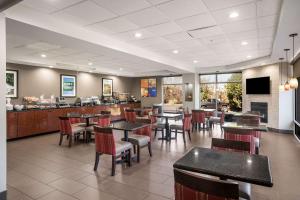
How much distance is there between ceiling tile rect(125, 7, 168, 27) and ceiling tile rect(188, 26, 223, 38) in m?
0.98

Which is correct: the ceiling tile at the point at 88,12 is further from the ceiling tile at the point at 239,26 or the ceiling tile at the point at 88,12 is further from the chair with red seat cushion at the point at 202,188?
the chair with red seat cushion at the point at 202,188

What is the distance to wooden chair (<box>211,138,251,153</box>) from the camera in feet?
8.20

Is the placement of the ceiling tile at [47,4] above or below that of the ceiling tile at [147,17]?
below

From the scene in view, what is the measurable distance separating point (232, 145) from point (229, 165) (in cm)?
73

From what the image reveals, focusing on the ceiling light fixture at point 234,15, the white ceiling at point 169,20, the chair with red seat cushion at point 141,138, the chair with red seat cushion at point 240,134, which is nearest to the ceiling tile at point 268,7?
the white ceiling at point 169,20

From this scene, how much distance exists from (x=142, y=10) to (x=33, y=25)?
1.80 metres

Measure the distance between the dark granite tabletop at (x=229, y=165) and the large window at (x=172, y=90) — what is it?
928 centimetres

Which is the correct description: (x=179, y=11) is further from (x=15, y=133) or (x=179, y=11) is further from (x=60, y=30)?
(x=15, y=133)

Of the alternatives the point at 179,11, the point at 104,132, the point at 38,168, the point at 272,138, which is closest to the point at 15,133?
the point at 38,168

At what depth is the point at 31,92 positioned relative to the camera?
7.56 m

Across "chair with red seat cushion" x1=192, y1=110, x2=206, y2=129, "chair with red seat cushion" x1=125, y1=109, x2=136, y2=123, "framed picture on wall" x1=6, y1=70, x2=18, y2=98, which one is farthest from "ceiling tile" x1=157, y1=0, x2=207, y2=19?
"framed picture on wall" x1=6, y1=70, x2=18, y2=98

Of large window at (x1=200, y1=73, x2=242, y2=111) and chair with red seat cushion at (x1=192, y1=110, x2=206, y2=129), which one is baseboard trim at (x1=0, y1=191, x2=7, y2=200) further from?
large window at (x1=200, y1=73, x2=242, y2=111)

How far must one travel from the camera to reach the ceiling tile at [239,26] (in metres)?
3.77

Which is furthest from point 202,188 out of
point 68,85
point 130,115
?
point 68,85
